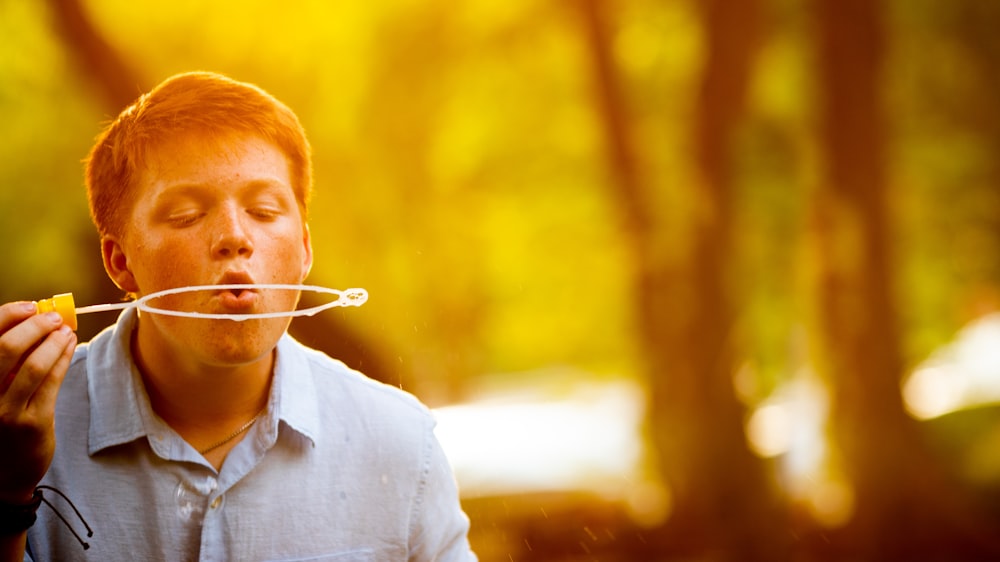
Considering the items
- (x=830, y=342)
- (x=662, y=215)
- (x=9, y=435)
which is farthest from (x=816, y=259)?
(x=9, y=435)

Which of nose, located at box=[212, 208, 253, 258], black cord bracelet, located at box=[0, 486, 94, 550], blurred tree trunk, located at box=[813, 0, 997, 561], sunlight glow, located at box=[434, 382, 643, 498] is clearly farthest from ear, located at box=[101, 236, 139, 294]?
blurred tree trunk, located at box=[813, 0, 997, 561]

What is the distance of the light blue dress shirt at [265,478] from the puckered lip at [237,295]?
0.26 metres

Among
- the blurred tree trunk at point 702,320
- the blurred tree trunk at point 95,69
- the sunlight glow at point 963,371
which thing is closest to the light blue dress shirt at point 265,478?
the blurred tree trunk at point 95,69

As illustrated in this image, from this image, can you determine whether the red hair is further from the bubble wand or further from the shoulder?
the shoulder

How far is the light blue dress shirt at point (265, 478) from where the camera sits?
2.01m

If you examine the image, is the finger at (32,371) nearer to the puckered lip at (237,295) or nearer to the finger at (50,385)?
the finger at (50,385)

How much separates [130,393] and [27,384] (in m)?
0.37

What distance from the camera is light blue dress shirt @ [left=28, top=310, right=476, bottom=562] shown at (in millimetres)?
2008

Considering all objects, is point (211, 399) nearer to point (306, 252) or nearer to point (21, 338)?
point (306, 252)

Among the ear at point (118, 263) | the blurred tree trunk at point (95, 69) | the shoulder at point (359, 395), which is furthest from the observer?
the blurred tree trunk at point (95, 69)

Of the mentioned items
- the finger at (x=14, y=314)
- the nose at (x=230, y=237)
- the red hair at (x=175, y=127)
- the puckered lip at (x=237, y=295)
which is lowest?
the finger at (x=14, y=314)

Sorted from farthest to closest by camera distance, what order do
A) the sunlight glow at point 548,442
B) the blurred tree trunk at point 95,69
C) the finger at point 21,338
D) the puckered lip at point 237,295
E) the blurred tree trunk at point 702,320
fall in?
the sunlight glow at point 548,442
the blurred tree trunk at point 702,320
the blurred tree trunk at point 95,69
the puckered lip at point 237,295
the finger at point 21,338

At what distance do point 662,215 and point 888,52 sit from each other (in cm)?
208

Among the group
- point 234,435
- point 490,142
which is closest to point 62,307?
point 234,435
